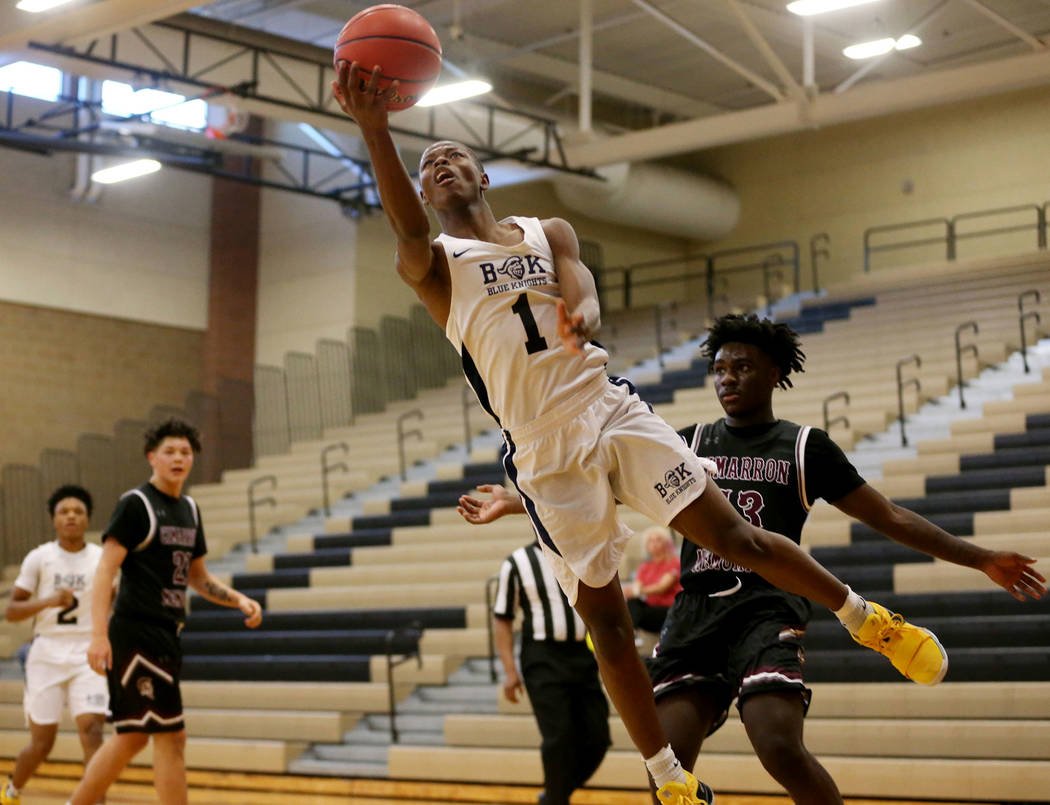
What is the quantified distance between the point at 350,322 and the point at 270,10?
504cm

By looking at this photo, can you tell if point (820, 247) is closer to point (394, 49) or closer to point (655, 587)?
point (655, 587)

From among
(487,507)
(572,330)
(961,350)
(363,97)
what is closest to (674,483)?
(572,330)

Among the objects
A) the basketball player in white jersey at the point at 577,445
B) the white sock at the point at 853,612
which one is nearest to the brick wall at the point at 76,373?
the basketball player in white jersey at the point at 577,445

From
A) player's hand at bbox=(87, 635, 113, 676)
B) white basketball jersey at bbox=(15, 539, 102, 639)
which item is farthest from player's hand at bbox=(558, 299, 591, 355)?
white basketball jersey at bbox=(15, 539, 102, 639)

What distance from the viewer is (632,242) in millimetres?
23859

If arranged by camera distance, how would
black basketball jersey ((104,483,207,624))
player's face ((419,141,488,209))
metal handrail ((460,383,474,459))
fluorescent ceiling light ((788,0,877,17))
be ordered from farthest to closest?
1. metal handrail ((460,383,474,459))
2. fluorescent ceiling light ((788,0,877,17))
3. black basketball jersey ((104,483,207,624))
4. player's face ((419,141,488,209))

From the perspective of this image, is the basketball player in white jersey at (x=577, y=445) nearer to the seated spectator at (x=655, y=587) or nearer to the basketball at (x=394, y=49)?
the basketball at (x=394, y=49)

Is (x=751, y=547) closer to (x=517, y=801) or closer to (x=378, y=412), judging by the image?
(x=517, y=801)

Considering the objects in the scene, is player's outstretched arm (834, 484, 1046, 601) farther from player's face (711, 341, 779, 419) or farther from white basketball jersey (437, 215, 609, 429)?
white basketball jersey (437, 215, 609, 429)

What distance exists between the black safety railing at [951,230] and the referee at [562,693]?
1418 cm

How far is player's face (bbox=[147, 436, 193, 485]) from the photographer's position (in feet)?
19.5

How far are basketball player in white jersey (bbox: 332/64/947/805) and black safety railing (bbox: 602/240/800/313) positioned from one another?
705 inches

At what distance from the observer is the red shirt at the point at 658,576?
7.67m

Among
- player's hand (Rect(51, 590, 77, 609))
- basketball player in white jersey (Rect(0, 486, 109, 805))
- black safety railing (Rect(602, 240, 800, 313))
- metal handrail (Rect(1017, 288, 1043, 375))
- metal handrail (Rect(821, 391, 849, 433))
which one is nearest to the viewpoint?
player's hand (Rect(51, 590, 77, 609))
